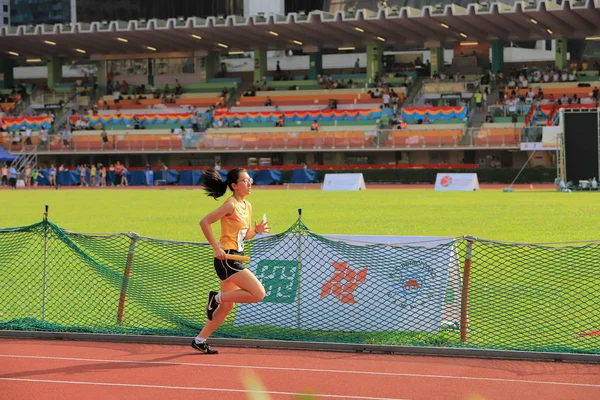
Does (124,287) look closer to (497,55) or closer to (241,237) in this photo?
(241,237)

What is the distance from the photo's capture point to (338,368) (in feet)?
29.8

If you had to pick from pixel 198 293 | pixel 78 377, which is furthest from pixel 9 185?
pixel 78 377

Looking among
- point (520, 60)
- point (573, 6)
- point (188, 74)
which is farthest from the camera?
point (188, 74)

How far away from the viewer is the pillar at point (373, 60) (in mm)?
70188

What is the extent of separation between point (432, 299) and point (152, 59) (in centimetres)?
6988

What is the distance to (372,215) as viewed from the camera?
2838 cm

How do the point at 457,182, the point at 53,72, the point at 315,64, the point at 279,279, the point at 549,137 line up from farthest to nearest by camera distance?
the point at 53,72
the point at 315,64
the point at 549,137
the point at 457,182
the point at 279,279

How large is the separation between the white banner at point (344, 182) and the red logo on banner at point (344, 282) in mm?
39030

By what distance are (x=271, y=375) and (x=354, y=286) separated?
7.12ft

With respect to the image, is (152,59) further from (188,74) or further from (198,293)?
(198,293)

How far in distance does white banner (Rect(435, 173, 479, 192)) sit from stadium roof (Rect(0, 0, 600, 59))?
15930 millimetres

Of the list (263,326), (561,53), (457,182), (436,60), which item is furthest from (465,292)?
(436,60)

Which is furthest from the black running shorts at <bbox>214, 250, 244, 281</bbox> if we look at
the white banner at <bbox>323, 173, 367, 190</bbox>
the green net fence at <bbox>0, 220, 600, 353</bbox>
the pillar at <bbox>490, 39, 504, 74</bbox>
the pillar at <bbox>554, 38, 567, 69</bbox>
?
the pillar at <bbox>490, 39, 504, 74</bbox>

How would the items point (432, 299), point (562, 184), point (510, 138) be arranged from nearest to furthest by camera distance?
point (432, 299)
point (562, 184)
point (510, 138)
